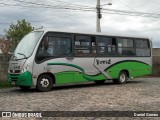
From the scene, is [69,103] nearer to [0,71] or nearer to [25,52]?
[25,52]

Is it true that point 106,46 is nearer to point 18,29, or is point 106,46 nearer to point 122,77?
point 122,77

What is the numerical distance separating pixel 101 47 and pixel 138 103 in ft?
24.7

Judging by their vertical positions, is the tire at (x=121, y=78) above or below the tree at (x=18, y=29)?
below

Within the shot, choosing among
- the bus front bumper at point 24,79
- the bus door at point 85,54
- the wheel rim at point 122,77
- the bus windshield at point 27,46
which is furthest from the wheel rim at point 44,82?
the wheel rim at point 122,77

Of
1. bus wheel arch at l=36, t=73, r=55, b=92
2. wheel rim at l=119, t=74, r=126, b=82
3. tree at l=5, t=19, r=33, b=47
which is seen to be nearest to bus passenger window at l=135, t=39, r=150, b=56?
wheel rim at l=119, t=74, r=126, b=82

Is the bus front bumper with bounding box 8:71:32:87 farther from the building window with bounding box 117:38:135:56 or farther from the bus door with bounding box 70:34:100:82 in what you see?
the building window with bounding box 117:38:135:56

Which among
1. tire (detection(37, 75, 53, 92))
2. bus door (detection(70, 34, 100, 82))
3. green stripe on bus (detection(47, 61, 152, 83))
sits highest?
bus door (detection(70, 34, 100, 82))

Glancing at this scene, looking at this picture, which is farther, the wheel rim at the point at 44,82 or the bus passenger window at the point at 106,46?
the bus passenger window at the point at 106,46

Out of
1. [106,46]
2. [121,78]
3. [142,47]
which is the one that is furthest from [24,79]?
[142,47]

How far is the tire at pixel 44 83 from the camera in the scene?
1603cm

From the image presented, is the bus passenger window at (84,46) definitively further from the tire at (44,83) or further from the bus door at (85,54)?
the tire at (44,83)

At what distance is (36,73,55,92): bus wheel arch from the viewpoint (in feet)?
52.6

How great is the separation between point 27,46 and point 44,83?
186 cm

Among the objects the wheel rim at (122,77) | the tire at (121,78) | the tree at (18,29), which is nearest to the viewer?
the tire at (121,78)
